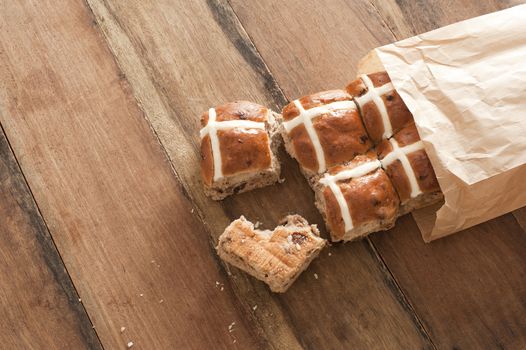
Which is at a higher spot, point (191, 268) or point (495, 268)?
point (191, 268)

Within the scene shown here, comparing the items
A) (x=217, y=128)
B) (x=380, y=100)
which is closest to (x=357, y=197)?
(x=380, y=100)

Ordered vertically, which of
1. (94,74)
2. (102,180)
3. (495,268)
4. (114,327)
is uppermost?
(94,74)

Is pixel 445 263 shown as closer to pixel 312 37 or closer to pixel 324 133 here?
pixel 324 133

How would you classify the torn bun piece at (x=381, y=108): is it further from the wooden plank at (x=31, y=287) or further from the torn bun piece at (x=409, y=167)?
the wooden plank at (x=31, y=287)

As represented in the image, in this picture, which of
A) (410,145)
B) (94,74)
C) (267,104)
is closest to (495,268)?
(410,145)

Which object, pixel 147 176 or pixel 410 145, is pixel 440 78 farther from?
pixel 147 176
